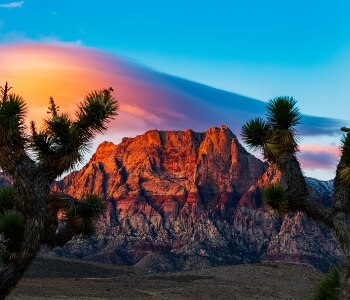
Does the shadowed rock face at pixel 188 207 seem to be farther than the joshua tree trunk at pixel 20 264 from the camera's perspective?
Yes

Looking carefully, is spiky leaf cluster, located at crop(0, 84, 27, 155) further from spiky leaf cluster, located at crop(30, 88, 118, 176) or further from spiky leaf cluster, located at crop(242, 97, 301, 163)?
spiky leaf cluster, located at crop(242, 97, 301, 163)

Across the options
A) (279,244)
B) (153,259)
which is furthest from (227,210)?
(153,259)

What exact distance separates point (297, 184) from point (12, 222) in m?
6.45

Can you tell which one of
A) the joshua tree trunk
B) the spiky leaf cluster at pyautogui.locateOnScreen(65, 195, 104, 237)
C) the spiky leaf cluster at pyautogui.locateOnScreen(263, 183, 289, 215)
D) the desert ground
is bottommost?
the desert ground

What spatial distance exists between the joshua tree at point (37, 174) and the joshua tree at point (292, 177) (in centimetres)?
401

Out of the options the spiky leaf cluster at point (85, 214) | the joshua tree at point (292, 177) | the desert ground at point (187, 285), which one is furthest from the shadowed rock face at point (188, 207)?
the joshua tree at point (292, 177)

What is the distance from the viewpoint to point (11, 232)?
13.9 metres

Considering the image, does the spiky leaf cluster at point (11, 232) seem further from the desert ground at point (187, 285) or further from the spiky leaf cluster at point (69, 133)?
the desert ground at point (187, 285)

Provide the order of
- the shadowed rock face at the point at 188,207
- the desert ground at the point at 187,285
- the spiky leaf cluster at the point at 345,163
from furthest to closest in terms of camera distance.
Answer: the shadowed rock face at the point at 188,207
the desert ground at the point at 187,285
the spiky leaf cluster at the point at 345,163

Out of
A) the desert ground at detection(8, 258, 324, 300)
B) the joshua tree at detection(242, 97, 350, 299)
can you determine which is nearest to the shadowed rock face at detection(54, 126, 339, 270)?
the desert ground at detection(8, 258, 324, 300)

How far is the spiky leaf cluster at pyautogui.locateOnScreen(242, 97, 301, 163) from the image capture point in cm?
1430

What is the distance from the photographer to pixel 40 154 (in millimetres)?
14938

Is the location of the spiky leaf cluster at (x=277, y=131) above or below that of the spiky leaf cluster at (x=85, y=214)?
above

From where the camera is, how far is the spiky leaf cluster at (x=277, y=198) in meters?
13.5
